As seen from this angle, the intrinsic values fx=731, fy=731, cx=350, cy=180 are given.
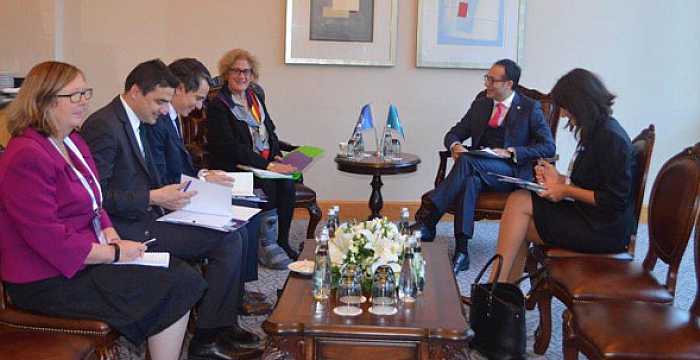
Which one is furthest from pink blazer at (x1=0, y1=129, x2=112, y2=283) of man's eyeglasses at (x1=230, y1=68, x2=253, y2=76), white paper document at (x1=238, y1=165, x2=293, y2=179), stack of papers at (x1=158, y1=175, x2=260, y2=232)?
man's eyeglasses at (x1=230, y1=68, x2=253, y2=76)

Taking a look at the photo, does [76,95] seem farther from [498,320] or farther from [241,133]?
[241,133]

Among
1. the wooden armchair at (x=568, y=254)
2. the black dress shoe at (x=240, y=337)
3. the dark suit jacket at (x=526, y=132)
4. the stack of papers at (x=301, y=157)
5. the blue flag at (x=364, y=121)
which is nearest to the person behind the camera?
the black dress shoe at (x=240, y=337)

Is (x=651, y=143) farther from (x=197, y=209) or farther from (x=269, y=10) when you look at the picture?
(x=269, y=10)

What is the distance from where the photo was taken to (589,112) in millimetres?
3273

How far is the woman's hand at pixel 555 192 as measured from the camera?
3.36 m

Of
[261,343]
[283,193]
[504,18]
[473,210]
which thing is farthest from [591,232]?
[504,18]

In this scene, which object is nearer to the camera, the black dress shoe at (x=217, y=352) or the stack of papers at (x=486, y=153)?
the black dress shoe at (x=217, y=352)

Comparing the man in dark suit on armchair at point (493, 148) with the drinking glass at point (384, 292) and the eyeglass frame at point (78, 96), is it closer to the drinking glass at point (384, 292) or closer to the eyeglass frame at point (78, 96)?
the drinking glass at point (384, 292)

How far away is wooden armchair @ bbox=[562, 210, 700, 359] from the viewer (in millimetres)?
2174

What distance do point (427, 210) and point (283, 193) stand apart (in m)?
0.91

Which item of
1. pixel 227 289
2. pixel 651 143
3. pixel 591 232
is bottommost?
pixel 227 289

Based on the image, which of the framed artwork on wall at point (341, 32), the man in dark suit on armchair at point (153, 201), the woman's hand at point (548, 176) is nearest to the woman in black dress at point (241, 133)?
the framed artwork on wall at point (341, 32)

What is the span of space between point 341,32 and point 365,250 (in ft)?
10.4

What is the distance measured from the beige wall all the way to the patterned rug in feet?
1.83
